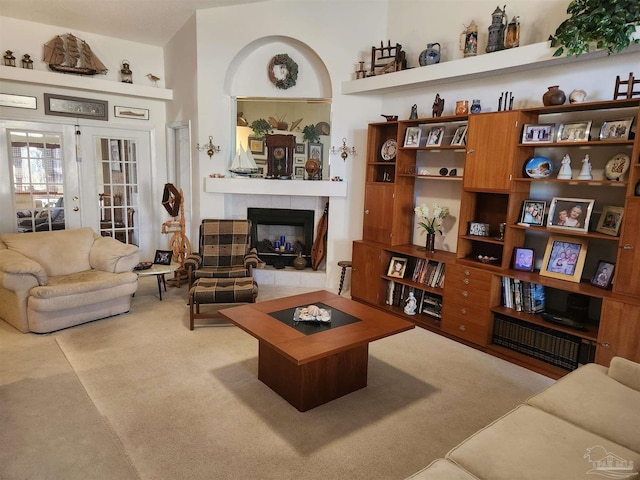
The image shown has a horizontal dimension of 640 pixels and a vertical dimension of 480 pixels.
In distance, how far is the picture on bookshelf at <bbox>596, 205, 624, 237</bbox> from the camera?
3017 mm

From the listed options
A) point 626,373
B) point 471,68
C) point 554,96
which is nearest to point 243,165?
point 471,68

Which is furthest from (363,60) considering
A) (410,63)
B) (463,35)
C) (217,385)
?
(217,385)

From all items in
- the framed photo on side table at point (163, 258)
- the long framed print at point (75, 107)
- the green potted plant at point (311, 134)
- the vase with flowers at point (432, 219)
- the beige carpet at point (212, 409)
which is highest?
the long framed print at point (75, 107)

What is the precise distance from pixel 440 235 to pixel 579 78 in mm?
1878

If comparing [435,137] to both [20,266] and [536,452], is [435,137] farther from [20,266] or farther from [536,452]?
[20,266]

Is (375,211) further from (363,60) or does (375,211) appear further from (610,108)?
(610,108)

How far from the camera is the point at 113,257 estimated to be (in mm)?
4141

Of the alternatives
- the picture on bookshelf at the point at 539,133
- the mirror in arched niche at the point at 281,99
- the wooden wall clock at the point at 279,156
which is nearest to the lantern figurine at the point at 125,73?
the mirror in arched niche at the point at 281,99

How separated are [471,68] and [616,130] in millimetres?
1333

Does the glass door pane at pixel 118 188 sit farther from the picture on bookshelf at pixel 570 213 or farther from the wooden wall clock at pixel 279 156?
the picture on bookshelf at pixel 570 213

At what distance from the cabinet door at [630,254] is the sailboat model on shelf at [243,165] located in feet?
13.0

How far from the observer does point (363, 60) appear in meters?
5.01

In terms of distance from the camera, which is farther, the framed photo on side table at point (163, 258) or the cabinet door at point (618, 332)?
the framed photo on side table at point (163, 258)

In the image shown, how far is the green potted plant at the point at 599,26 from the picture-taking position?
2.72 meters
